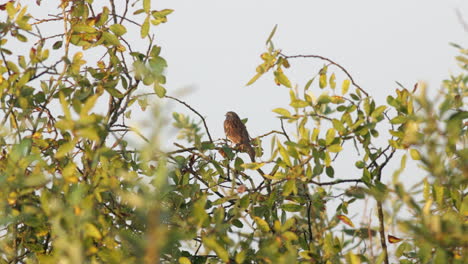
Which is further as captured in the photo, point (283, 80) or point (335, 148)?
point (283, 80)

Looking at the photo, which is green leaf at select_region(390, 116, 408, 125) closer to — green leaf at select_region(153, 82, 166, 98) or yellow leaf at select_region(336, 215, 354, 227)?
yellow leaf at select_region(336, 215, 354, 227)

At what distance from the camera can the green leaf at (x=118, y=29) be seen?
3379mm

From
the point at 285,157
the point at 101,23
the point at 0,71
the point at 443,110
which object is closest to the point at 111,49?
the point at 101,23

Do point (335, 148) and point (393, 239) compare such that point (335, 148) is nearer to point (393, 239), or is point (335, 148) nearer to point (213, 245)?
point (393, 239)

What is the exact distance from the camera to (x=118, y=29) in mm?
3391

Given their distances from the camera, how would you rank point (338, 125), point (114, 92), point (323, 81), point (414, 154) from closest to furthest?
point (414, 154), point (338, 125), point (323, 81), point (114, 92)

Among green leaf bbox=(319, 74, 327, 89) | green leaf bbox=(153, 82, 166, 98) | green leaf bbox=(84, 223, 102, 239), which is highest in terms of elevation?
green leaf bbox=(153, 82, 166, 98)

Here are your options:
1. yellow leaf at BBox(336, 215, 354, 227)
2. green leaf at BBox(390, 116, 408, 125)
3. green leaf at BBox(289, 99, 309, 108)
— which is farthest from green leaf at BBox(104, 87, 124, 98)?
green leaf at BBox(390, 116, 408, 125)

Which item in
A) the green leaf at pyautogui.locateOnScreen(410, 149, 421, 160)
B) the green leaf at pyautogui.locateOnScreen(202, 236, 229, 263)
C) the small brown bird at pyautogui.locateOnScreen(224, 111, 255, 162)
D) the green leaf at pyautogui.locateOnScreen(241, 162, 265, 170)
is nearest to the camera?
the green leaf at pyautogui.locateOnScreen(202, 236, 229, 263)

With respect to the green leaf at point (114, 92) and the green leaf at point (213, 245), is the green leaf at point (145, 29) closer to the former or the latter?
the green leaf at point (114, 92)

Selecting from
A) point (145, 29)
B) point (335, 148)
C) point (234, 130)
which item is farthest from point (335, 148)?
point (234, 130)

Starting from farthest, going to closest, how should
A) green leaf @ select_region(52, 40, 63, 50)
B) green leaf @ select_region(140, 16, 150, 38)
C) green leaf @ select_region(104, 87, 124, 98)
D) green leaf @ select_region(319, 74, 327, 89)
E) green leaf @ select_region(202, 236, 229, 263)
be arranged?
green leaf @ select_region(52, 40, 63, 50) → green leaf @ select_region(104, 87, 124, 98) → green leaf @ select_region(140, 16, 150, 38) → green leaf @ select_region(319, 74, 327, 89) → green leaf @ select_region(202, 236, 229, 263)

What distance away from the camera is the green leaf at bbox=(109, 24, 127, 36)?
3.38 metres

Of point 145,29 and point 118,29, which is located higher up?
point 118,29
